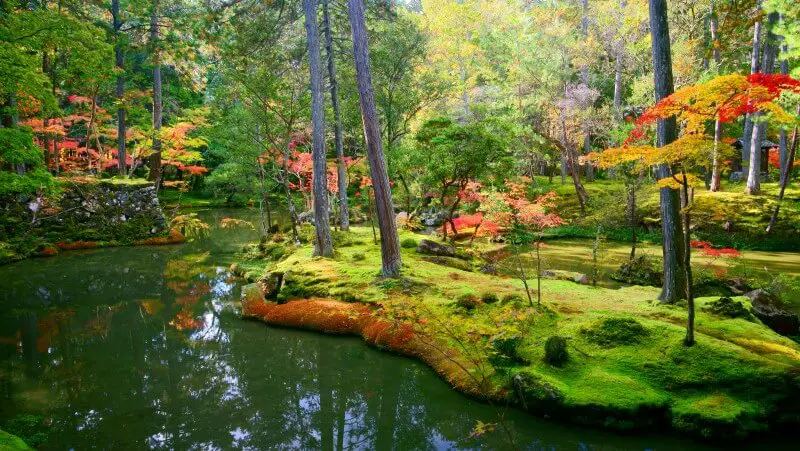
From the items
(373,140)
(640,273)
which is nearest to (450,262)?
(373,140)

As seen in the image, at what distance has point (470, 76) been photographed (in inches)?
1187

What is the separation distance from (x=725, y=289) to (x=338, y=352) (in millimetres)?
8147

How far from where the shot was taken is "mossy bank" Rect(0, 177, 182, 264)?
14250 mm

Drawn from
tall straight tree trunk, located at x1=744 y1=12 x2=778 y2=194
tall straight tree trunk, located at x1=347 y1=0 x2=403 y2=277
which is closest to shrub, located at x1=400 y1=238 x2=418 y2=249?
tall straight tree trunk, located at x1=347 y1=0 x2=403 y2=277

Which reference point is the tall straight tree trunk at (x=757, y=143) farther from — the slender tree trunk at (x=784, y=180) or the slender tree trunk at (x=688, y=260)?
the slender tree trunk at (x=688, y=260)

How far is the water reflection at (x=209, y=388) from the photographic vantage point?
477cm

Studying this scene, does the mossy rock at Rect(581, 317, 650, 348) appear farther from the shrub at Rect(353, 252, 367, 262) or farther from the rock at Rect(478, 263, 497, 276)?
the shrub at Rect(353, 252, 367, 262)

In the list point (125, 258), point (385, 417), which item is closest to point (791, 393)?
point (385, 417)

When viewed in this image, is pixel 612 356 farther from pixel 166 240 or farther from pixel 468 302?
pixel 166 240

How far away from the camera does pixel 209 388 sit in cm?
600

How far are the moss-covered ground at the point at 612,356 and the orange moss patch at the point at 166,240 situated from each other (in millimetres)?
11844

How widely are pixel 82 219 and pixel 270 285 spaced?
10780 millimetres

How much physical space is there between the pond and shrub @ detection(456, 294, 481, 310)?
4.39ft

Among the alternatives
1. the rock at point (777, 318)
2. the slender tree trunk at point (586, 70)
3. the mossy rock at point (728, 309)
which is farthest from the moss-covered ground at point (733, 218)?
A: the mossy rock at point (728, 309)
